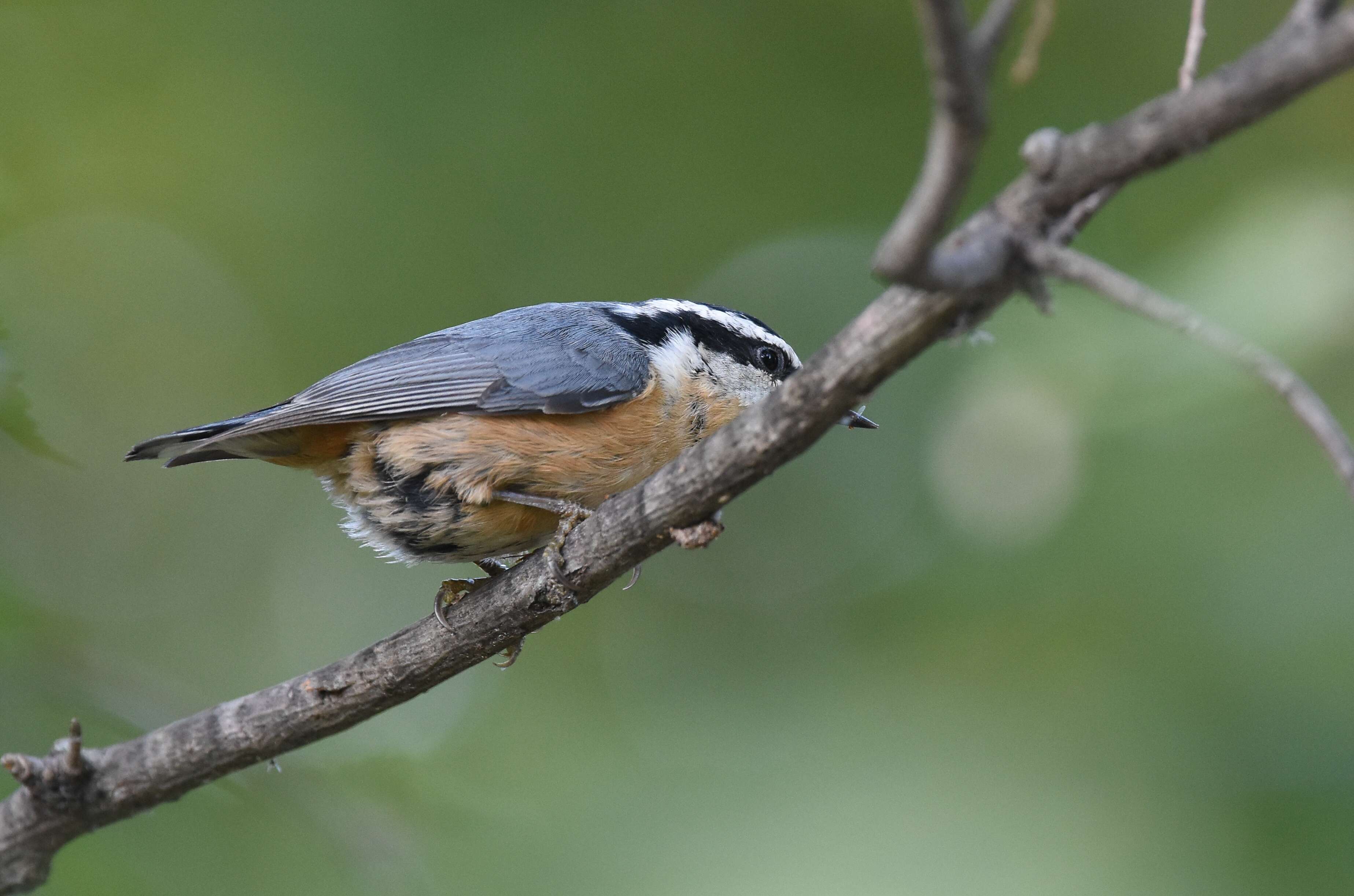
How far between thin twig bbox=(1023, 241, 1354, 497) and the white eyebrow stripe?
7.48ft

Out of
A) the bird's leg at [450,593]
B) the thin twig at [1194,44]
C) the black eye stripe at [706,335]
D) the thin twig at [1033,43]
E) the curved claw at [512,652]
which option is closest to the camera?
the thin twig at [1033,43]

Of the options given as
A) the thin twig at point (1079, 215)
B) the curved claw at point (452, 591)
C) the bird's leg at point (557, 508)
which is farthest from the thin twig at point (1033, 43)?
the curved claw at point (452, 591)

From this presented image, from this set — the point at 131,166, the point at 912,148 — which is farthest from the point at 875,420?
the point at 131,166

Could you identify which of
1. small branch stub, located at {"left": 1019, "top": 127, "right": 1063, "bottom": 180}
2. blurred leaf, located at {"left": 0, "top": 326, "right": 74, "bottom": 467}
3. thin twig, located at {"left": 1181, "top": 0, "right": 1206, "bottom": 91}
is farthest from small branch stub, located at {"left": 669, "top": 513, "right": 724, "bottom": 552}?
blurred leaf, located at {"left": 0, "top": 326, "right": 74, "bottom": 467}

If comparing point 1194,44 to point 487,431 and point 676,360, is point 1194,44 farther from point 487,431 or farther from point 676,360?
point 487,431

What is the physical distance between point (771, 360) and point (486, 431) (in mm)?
998

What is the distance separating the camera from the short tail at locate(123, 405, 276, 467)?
294 cm

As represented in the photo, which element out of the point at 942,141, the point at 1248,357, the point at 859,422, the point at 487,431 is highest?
the point at 487,431

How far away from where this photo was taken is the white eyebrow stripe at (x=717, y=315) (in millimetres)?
3465

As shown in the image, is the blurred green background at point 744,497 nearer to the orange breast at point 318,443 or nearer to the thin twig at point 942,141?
the orange breast at point 318,443

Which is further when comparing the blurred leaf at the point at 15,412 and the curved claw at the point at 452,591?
the curved claw at the point at 452,591

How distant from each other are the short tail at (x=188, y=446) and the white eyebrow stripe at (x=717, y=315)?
1.19 m

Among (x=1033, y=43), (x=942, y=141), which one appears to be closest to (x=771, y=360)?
(x=1033, y=43)

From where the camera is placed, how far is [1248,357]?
105cm
